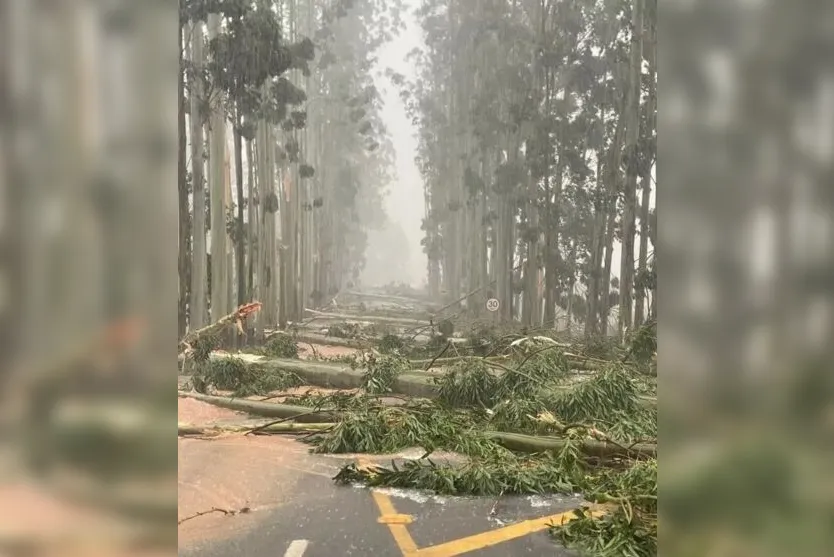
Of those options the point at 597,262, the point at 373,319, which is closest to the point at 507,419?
the point at 373,319

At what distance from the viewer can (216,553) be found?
2348 millimetres

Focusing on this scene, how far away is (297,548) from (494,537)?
832 mm

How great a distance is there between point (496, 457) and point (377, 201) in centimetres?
261

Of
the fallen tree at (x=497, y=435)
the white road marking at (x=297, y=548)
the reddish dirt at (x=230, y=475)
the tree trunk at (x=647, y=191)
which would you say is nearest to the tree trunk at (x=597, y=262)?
the tree trunk at (x=647, y=191)

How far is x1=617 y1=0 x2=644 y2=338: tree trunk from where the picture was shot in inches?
154

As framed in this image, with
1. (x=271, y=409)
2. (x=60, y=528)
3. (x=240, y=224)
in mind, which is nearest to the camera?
(x=60, y=528)

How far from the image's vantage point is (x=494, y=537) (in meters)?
2.51

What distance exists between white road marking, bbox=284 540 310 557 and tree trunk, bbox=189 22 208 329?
4.32 feet

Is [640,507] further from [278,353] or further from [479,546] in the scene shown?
[278,353]

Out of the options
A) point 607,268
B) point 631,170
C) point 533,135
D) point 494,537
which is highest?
point 533,135

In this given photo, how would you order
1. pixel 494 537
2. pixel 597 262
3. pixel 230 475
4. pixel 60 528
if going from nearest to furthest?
pixel 60 528
pixel 494 537
pixel 230 475
pixel 597 262

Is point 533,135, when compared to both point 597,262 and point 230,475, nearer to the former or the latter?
point 597,262

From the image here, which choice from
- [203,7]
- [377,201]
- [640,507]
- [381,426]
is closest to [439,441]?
[381,426]

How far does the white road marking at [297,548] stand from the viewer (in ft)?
7.74
